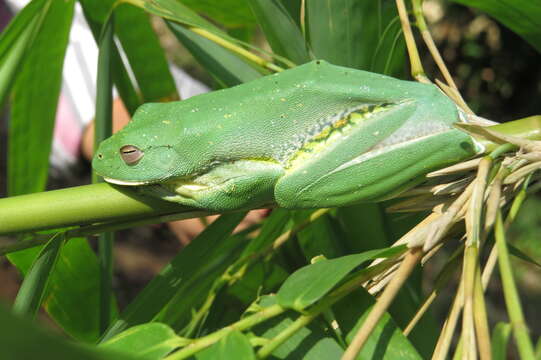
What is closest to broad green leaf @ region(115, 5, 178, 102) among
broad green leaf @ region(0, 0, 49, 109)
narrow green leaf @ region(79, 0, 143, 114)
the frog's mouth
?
narrow green leaf @ region(79, 0, 143, 114)

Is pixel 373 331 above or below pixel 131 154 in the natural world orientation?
below

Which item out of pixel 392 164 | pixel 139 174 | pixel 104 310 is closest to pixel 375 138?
pixel 392 164

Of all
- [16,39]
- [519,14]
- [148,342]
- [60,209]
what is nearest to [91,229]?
[60,209]

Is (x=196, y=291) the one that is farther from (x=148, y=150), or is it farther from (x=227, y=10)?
(x=227, y=10)

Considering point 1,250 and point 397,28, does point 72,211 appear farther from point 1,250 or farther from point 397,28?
point 397,28

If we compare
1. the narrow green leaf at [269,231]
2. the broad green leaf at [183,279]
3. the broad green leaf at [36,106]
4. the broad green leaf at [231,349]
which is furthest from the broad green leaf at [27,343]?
the broad green leaf at [36,106]

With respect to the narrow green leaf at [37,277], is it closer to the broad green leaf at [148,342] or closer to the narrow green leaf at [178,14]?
the broad green leaf at [148,342]
